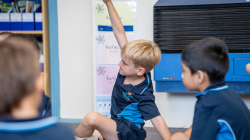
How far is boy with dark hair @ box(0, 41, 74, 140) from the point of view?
1.73 feet

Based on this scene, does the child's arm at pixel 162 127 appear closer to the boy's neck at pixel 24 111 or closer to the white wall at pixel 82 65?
the boy's neck at pixel 24 111

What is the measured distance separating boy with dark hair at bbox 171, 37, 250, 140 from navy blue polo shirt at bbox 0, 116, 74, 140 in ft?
1.77

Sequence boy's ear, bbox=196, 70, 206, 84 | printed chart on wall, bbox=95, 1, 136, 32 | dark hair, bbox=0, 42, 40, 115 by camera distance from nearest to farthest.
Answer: dark hair, bbox=0, 42, 40, 115 < boy's ear, bbox=196, 70, 206, 84 < printed chart on wall, bbox=95, 1, 136, 32

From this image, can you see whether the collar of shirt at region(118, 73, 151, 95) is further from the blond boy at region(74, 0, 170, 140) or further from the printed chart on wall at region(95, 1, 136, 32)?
the printed chart on wall at region(95, 1, 136, 32)

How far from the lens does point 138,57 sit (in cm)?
125

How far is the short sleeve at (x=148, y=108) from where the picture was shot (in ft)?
3.92

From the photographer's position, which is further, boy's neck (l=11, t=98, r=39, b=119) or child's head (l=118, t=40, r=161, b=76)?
child's head (l=118, t=40, r=161, b=76)

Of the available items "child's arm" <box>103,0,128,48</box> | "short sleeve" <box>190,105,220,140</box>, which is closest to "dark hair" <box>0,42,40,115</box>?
"short sleeve" <box>190,105,220,140</box>

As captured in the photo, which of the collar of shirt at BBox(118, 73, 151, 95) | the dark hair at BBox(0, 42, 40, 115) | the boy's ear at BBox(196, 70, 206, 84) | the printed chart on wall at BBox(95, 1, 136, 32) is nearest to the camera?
the dark hair at BBox(0, 42, 40, 115)

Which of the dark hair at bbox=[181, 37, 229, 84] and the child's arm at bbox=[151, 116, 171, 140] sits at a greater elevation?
the dark hair at bbox=[181, 37, 229, 84]

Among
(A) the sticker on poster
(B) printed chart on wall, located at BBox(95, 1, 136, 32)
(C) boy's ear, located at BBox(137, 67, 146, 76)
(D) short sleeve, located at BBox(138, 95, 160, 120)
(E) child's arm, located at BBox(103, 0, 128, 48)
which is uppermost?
(B) printed chart on wall, located at BBox(95, 1, 136, 32)

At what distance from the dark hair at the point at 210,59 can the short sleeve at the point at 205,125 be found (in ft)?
0.57

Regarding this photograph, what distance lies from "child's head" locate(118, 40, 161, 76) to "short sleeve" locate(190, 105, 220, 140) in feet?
1.77

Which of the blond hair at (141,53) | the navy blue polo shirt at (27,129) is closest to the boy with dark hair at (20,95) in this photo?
the navy blue polo shirt at (27,129)
